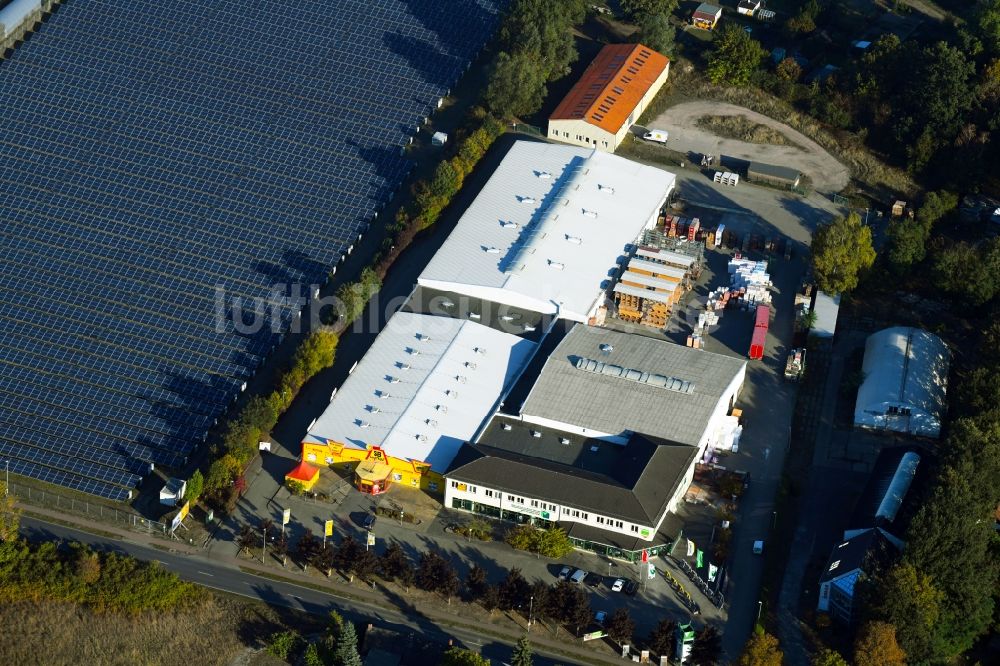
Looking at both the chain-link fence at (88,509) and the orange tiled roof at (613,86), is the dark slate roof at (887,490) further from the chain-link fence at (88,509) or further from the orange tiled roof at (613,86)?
the chain-link fence at (88,509)

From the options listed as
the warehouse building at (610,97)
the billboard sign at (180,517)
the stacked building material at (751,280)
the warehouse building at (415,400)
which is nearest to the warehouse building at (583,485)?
the warehouse building at (415,400)

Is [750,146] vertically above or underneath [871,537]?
above

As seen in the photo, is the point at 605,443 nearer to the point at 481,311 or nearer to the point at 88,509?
the point at 481,311

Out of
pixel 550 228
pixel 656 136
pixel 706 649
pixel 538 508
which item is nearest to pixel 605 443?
pixel 538 508

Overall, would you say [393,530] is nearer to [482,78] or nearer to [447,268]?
[447,268]

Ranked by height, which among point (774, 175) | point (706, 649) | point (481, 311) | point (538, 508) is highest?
point (774, 175)

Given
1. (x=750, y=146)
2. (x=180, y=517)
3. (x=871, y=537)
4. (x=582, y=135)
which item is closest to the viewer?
(x=871, y=537)

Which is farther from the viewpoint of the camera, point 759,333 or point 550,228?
point 550,228
